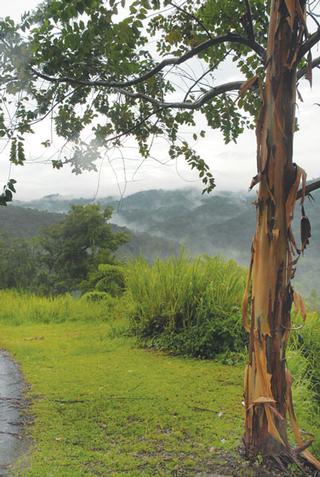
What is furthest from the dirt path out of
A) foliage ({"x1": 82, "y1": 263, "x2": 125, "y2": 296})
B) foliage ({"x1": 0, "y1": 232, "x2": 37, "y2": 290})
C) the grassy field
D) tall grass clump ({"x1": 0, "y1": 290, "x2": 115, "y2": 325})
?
foliage ({"x1": 0, "y1": 232, "x2": 37, "y2": 290})

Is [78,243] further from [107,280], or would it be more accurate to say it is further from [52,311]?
[52,311]

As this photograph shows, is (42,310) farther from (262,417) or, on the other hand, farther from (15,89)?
(262,417)

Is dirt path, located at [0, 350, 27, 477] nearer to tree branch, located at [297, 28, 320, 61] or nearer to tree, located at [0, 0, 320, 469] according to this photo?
tree, located at [0, 0, 320, 469]

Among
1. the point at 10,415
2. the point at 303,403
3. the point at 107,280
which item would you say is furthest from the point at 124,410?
the point at 107,280

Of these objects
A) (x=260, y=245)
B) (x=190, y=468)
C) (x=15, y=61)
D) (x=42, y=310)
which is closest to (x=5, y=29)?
(x=15, y=61)

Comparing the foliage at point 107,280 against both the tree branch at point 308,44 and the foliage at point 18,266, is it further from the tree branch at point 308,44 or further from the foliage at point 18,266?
the tree branch at point 308,44

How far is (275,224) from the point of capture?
3.04m

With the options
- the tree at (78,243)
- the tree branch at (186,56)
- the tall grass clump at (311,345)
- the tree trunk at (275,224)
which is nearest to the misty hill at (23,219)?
the tree at (78,243)

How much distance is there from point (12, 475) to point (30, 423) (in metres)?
0.85

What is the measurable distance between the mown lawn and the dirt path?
0.10m

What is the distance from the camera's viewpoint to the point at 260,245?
3.09 m

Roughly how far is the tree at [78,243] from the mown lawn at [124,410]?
5.52m

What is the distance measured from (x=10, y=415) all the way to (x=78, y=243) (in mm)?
8346

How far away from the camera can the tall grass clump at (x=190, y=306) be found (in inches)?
242
